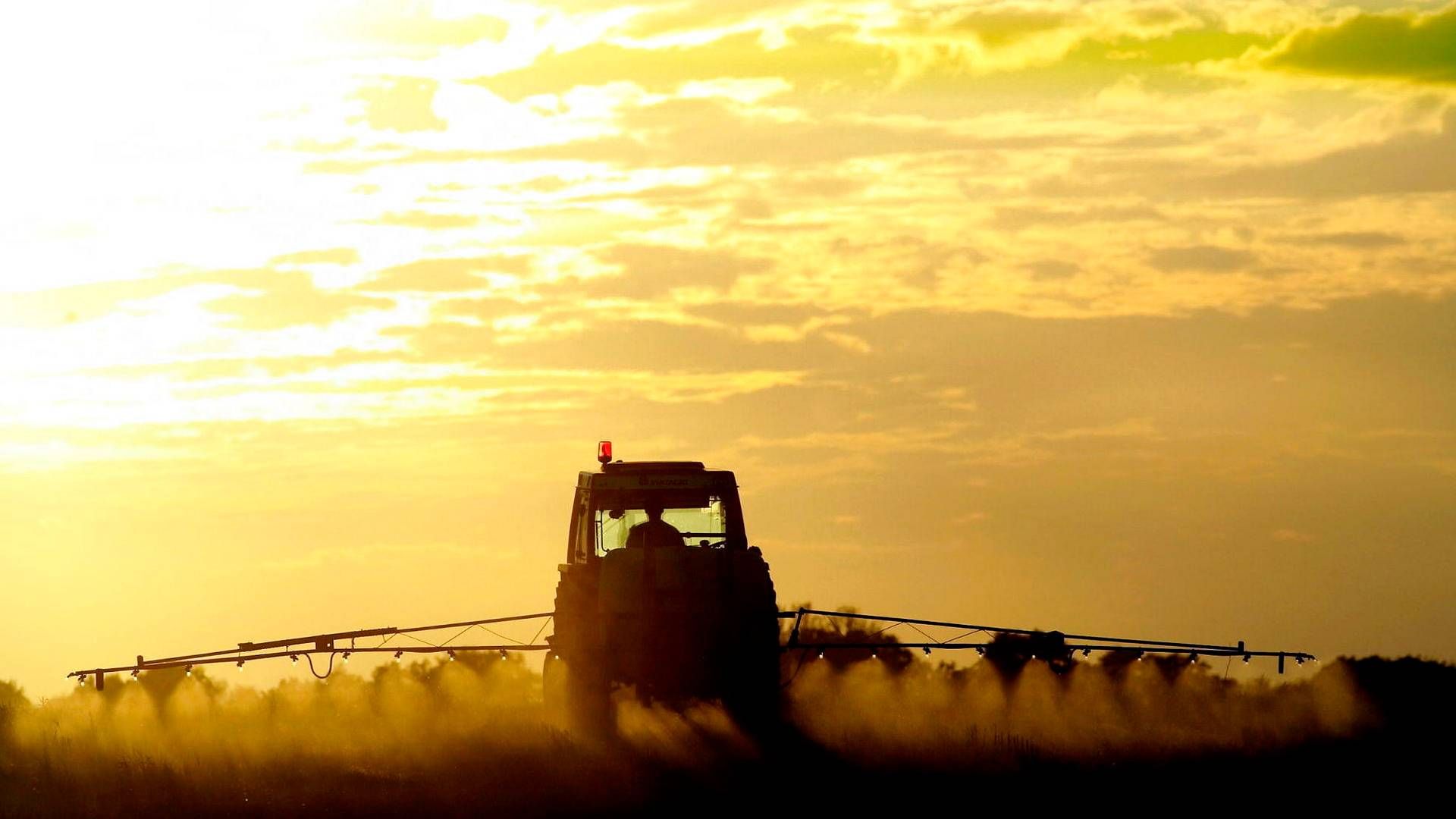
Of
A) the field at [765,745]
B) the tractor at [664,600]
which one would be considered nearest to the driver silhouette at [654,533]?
the tractor at [664,600]

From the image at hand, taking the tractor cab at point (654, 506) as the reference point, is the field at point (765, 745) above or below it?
below

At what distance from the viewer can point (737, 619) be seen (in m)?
27.6

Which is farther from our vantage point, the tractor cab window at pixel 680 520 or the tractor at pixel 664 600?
the tractor cab window at pixel 680 520

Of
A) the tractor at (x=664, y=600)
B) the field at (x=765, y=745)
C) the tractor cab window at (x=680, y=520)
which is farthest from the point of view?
the tractor cab window at (x=680, y=520)

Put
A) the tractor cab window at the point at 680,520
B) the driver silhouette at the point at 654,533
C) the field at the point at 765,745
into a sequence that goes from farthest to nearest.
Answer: the tractor cab window at the point at 680,520 < the driver silhouette at the point at 654,533 < the field at the point at 765,745

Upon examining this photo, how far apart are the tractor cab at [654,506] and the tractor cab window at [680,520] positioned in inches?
0.4

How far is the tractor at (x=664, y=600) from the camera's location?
27.6 m

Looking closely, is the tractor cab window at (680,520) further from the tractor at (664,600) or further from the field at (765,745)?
the field at (765,745)

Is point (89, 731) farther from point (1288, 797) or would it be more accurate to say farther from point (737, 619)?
point (1288, 797)

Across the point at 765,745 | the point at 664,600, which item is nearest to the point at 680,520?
the point at 664,600

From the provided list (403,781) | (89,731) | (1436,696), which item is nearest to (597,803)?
(403,781)

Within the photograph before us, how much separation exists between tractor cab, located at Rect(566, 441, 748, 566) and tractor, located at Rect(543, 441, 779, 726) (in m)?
0.01

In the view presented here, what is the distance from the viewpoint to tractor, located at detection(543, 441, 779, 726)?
2756 cm

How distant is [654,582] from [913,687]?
34.3ft
